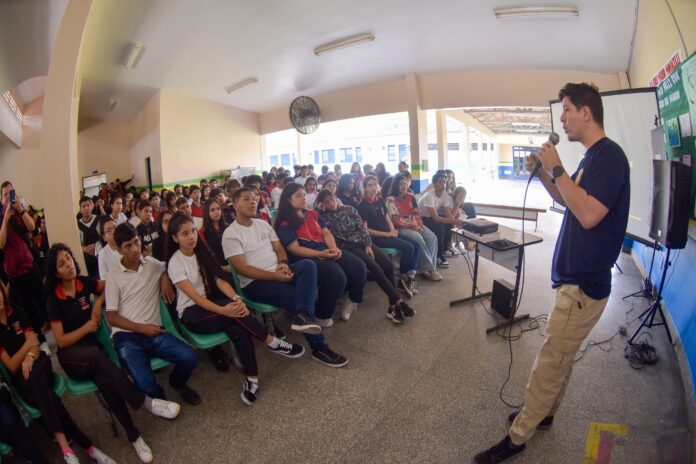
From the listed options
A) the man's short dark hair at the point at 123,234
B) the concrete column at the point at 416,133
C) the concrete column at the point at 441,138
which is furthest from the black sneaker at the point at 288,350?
the concrete column at the point at 441,138

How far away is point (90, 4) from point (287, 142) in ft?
42.2

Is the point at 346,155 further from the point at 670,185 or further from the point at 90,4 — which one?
the point at 670,185

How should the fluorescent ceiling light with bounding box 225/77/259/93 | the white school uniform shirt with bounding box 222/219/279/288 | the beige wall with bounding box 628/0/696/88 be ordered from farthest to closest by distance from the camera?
the fluorescent ceiling light with bounding box 225/77/259/93, the white school uniform shirt with bounding box 222/219/279/288, the beige wall with bounding box 628/0/696/88

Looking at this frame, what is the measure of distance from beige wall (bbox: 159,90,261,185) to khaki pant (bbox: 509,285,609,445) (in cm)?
825

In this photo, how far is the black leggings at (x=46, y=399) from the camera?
5.06 ft

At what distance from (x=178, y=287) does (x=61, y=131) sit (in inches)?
89.9

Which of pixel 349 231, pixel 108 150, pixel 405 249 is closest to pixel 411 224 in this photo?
pixel 405 249

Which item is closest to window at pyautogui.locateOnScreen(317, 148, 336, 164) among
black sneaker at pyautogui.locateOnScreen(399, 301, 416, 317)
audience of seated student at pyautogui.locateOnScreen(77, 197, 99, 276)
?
audience of seated student at pyautogui.locateOnScreen(77, 197, 99, 276)

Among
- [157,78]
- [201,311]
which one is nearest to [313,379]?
[201,311]

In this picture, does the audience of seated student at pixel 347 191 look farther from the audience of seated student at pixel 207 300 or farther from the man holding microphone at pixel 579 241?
the man holding microphone at pixel 579 241

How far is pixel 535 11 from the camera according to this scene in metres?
4.11

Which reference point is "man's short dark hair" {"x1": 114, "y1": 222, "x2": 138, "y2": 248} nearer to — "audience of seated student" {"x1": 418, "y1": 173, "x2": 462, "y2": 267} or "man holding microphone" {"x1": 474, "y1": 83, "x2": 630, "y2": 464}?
"man holding microphone" {"x1": 474, "y1": 83, "x2": 630, "y2": 464}

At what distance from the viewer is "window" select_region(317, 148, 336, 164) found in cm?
1838

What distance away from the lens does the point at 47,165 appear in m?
3.03
